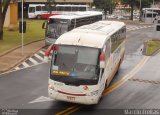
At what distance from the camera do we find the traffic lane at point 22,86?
18.0 meters

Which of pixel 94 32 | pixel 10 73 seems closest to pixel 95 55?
pixel 94 32

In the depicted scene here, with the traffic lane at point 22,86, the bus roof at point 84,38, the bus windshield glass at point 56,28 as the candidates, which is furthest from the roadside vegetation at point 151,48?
the bus roof at point 84,38

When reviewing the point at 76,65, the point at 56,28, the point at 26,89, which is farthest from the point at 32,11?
the point at 76,65

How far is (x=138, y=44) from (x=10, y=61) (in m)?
17.3

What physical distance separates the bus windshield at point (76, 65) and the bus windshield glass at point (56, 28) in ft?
54.4

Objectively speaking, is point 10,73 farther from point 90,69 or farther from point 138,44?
point 138,44

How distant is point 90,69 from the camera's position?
16688 millimetres

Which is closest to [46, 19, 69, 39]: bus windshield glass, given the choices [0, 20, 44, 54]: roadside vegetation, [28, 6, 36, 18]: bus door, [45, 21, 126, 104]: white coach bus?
[0, 20, 44, 54]: roadside vegetation

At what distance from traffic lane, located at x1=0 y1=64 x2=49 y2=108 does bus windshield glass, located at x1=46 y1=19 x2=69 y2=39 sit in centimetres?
806

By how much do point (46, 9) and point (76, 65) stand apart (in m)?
58.1

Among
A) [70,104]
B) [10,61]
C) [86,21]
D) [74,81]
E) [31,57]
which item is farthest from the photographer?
[86,21]

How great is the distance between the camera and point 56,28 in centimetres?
3384

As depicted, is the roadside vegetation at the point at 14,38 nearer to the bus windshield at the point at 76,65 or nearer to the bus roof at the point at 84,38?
the bus roof at the point at 84,38

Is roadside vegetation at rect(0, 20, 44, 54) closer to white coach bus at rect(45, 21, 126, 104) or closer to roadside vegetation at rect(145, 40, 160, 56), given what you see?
roadside vegetation at rect(145, 40, 160, 56)
